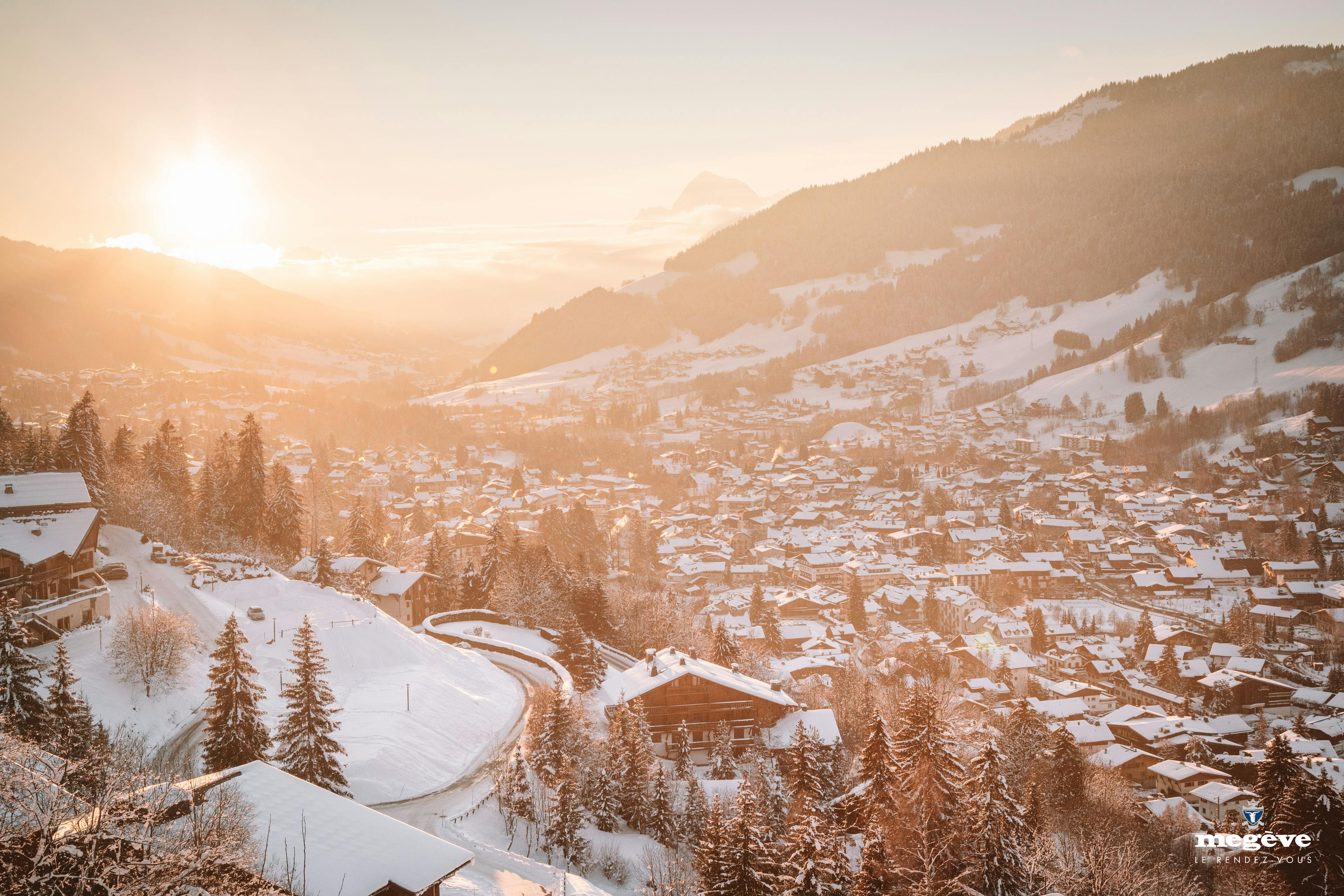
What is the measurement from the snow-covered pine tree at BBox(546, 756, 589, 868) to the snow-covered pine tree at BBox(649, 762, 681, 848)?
215 cm

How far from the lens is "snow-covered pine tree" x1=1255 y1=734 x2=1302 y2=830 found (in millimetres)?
19031

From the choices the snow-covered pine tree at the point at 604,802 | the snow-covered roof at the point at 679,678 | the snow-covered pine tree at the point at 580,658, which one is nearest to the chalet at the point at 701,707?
the snow-covered roof at the point at 679,678

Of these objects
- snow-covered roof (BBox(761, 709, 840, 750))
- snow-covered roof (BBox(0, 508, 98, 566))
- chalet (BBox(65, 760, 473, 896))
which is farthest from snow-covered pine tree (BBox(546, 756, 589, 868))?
snow-covered roof (BBox(0, 508, 98, 566))

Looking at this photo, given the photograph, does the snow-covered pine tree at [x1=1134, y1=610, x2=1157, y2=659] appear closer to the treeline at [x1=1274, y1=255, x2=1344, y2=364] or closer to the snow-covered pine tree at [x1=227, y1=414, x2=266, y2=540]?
the snow-covered pine tree at [x1=227, y1=414, x2=266, y2=540]

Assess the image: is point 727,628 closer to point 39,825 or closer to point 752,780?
point 752,780

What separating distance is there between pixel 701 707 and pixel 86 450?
27.2 m

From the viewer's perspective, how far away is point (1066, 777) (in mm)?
24859

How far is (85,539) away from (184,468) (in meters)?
17.1

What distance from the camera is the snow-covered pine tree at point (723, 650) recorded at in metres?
33.6

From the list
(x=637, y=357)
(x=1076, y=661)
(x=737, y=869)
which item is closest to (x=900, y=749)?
(x=737, y=869)

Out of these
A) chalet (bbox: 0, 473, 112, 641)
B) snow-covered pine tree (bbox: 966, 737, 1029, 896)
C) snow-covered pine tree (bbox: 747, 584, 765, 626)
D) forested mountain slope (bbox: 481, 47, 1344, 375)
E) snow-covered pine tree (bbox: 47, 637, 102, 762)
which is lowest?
snow-covered pine tree (bbox: 747, 584, 765, 626)

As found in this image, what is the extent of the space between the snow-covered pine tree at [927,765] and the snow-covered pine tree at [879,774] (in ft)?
0.73

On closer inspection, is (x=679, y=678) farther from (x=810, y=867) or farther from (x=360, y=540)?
(x=360, y=540)

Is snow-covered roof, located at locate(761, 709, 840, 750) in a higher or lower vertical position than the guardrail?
lower
